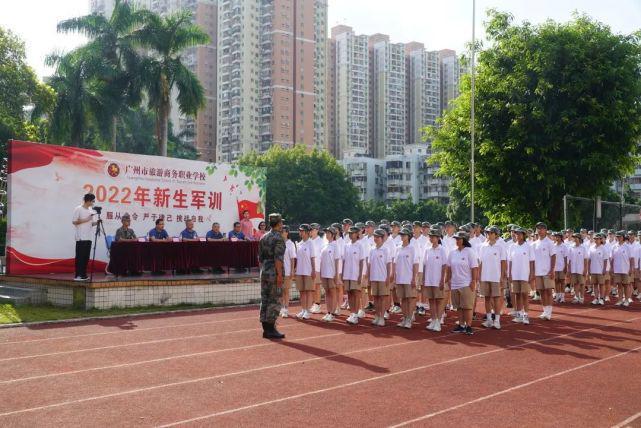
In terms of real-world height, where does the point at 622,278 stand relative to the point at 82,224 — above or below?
below

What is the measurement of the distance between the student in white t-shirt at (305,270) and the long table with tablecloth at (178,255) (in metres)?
3.77

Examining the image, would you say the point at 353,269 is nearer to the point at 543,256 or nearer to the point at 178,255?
the point at 543,256

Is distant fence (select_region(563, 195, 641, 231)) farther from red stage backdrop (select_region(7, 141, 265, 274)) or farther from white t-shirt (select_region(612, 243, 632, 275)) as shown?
→ red stage backdrop (select_region(7, 141, 265, 274))

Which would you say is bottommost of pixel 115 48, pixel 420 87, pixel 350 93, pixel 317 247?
pixel 317 247

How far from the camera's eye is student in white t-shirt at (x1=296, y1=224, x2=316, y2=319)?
13.5 meters

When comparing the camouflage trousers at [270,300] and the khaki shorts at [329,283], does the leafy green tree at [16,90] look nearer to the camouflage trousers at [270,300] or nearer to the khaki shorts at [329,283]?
the khaki shorts at [329,283]

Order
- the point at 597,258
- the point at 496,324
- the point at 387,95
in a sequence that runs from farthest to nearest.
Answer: the point at 387,95 → the point at 597,258 → the point at 496,324

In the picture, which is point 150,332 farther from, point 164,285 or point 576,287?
point 576,287

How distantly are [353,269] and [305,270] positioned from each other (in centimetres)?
111

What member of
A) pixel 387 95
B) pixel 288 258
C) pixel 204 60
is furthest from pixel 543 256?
pixel 387 95

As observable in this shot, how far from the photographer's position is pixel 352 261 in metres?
13.0

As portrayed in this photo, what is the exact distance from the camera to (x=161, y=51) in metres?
30.3

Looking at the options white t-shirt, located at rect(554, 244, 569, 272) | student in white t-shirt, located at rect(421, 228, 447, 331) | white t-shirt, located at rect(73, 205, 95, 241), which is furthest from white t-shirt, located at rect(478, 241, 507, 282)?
white t-shirt, located at rect(73, 205, 95, 241)

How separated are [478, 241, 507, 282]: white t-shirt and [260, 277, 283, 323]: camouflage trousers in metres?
4.02
